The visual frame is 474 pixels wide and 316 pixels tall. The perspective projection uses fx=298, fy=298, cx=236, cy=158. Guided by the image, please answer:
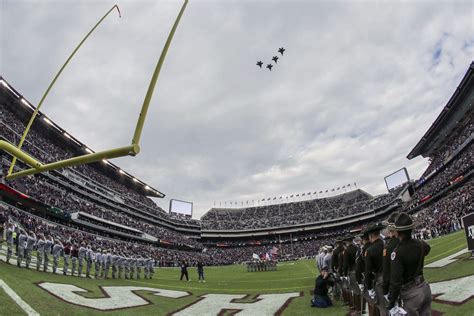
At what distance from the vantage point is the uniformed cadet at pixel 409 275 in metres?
3.63

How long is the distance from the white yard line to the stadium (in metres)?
0.06

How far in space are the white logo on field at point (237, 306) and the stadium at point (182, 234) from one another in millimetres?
58

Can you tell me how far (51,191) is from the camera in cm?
3816

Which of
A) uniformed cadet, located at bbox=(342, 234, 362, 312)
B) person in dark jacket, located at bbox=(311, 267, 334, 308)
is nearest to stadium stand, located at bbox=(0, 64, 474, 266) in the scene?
person in dark jacket, located at bbox=(311, 267, 334, 308)

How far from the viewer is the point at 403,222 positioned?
3779 mm

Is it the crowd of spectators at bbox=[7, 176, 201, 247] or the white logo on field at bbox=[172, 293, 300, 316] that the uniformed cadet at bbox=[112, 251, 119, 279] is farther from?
the crowd of spectators at bbox=[7, 176, 201, 247]

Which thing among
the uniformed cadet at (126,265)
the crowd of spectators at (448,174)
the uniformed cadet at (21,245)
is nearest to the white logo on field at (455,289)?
the uniformed cadet at (21,245)

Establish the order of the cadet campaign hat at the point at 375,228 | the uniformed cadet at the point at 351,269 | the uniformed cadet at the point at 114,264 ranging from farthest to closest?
the uniformed cadet at the point at 114,264 → the uniformed cadet at the point at 351,269 → the cadet campaign hat at the point at 375,228

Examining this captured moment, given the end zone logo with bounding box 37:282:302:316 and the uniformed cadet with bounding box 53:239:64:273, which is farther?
the uniformed cadet with bounding box 53:239:64:273

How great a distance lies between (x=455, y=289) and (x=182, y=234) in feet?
245

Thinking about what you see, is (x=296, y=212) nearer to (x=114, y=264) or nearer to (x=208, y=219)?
(x=208, y=219)

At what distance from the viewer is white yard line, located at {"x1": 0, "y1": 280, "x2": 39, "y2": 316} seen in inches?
265

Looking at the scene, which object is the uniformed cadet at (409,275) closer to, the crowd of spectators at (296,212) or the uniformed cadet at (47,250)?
the uniformed cadet at (47,250)

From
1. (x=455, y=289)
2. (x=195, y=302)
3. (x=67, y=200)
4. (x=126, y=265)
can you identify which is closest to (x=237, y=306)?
(x=195, y=302)
